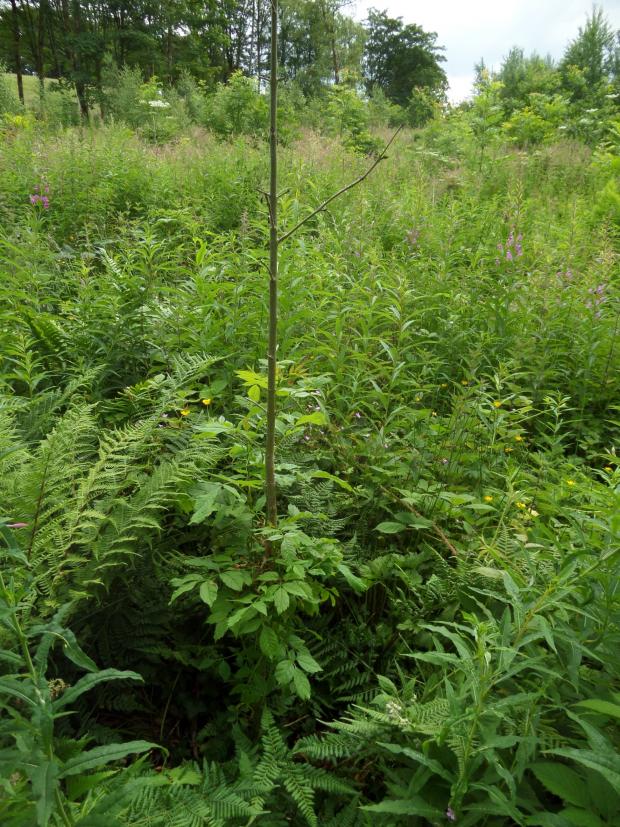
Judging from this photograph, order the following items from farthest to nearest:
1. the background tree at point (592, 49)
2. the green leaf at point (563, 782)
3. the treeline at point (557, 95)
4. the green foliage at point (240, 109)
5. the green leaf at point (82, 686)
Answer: the background tree at point (592, 49)
the green foliage at point (240, 109)
the treeline at point (557, 95)
the green leaf at point (563, 782)
the green leaf at point (82, 686)

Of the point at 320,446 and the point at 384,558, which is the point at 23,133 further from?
the point at 384,558

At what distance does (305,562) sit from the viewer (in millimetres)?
1488

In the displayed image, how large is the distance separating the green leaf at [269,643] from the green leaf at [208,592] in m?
0.17

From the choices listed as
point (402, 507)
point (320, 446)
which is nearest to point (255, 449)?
point (320, 446)

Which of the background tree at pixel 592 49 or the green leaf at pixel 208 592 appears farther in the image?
the background tree at pixel 592 49

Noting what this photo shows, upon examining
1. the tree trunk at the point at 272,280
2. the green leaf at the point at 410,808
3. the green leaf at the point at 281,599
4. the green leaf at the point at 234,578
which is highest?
the tree trunk at the point at 272,280

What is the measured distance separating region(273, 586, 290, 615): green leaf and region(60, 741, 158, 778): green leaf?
49 centimetres

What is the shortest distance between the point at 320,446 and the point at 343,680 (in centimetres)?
94

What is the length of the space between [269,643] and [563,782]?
732 mm

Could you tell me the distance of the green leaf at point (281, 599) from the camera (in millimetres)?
1368

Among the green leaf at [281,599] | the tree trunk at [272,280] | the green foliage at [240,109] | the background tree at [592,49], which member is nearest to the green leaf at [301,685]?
the green leaf at [281,599]

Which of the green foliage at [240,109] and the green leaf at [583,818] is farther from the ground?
the green foliage at [240,109]

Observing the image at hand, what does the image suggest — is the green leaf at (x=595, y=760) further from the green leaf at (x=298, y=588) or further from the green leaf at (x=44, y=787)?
the green leaf at (x=44, y=787)

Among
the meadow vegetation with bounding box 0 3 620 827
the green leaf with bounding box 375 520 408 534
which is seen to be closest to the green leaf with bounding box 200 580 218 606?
the meadow vegetation with bounding box 0 3 620 827
